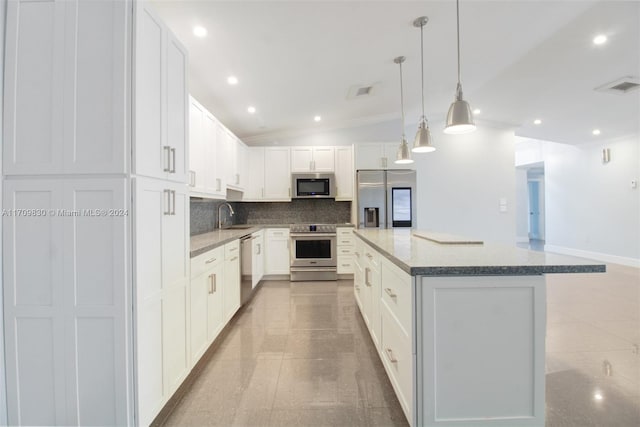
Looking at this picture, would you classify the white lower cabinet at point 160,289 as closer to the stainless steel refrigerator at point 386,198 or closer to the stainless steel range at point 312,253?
the stainless steel range at point 312,253

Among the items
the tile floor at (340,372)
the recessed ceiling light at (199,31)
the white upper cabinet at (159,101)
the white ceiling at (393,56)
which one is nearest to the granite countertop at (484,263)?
the tile floor at (340,372)

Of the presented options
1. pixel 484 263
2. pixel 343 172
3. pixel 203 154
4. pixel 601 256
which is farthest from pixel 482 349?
pixel 601 256

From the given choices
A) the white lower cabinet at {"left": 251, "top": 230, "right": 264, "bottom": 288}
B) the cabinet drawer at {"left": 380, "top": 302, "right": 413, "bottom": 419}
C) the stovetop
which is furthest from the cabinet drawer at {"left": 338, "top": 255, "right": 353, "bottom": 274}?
the cabinet drawer at {"left": 380, "top": 302, "right": 413, "bottom": 419}

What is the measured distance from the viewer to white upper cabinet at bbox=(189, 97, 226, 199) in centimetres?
261

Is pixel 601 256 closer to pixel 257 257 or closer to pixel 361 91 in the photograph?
pixel 361 91

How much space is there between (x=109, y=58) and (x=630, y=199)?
8181 mm

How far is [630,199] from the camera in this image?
5410 millimetres

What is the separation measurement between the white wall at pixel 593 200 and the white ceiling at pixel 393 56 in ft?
4.47

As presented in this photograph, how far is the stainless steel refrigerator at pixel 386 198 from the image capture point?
4.51 meters

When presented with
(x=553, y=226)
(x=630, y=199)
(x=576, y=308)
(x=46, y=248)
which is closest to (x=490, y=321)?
(x=46, y=248)

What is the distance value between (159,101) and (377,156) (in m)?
3.67

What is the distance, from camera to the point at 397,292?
1.54 meters

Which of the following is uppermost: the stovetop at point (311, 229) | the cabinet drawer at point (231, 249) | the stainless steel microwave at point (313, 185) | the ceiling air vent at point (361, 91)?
the ceiling air vent at point (361, 91)

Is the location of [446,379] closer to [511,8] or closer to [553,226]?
[511,8]
